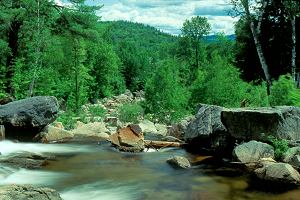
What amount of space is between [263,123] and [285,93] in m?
4.95

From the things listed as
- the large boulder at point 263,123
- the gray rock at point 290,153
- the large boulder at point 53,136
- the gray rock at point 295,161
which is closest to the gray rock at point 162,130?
the large boulder at point 53,136

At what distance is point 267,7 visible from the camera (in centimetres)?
2519

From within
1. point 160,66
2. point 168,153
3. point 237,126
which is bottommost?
point 168,153

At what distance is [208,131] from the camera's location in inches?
713

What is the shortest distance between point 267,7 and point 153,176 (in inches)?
595

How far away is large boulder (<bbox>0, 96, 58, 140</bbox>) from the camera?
18891mm

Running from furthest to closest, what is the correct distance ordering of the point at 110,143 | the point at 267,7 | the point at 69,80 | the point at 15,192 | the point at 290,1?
1. the point at 69,80
2. the point at 267,7
3. the point at 290,1
4. the point at 110,143
5. the point at 15,192

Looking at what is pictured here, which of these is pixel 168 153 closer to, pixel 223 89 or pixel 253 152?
pixel 253 152

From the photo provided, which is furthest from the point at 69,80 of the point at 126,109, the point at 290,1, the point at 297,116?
the point at 297,116

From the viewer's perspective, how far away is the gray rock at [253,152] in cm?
1475

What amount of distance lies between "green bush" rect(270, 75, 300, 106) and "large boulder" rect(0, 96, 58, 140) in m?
10.3

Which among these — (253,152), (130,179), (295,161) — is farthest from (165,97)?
(130,179)

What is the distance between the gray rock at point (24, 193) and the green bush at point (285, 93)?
14811mm

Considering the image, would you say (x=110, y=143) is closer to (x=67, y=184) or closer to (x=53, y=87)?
(x=67, y=184)
